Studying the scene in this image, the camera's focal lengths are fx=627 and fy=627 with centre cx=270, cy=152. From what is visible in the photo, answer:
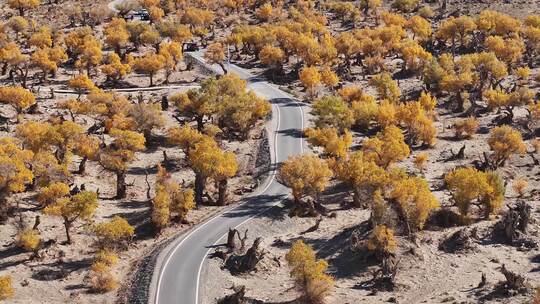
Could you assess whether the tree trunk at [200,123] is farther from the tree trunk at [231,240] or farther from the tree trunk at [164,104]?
the tree trunk at [231,240]

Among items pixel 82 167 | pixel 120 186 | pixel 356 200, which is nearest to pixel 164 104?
pixel 82 167

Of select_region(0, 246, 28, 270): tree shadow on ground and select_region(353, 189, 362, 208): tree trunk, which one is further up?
select_region(353, 189, 362, 208): tree trunk

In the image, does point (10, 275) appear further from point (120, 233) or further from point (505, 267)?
point (505, 267)

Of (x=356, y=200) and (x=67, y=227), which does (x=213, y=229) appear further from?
(x=356, y=200)

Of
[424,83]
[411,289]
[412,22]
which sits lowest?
[411,289]

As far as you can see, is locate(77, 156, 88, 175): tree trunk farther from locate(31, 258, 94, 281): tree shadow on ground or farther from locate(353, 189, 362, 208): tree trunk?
locate(353, 189, 362, 208): tree trunk

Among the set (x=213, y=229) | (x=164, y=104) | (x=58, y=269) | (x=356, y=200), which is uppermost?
(x=164, y=104)

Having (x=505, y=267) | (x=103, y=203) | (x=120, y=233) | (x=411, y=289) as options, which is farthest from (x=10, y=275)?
(x=505, y=267)

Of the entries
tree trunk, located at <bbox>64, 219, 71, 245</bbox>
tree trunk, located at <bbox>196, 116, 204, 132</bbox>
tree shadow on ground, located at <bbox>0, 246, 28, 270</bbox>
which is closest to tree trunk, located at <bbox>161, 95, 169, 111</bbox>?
tree trunk, located at <bbox>196, 116, 204, 132</bbox>
